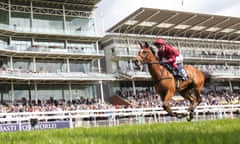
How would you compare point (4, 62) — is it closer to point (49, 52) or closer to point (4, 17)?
point (49, 52)

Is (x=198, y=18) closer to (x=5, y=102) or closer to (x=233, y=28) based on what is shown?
(x=233, y=28)

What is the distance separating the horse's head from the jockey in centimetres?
27

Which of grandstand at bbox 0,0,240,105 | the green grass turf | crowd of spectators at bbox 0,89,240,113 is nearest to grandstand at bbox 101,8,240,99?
grandstand at bbox 0,0,240,105

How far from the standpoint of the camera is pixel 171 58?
38.9ft

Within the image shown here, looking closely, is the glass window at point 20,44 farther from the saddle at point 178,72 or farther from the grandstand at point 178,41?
the saddle at point 178,72

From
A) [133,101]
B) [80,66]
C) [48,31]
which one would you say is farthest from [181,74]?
[80,66]

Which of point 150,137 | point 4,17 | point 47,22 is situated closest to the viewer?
point 150,137

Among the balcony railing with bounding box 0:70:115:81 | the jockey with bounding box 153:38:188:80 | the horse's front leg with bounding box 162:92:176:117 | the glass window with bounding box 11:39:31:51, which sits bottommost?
the horse's front leg with bounding box 162:92:176:117

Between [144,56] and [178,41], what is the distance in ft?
142

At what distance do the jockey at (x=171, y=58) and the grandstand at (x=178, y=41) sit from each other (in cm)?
3108

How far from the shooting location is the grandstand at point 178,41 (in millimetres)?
47031

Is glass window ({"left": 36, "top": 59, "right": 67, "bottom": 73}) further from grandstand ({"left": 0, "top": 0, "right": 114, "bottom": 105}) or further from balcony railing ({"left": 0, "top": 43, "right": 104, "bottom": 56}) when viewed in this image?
balcony railing ({"left": 0, "top": 43, "right": 104, "bottom": 56})

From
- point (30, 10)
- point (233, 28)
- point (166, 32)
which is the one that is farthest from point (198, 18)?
point (30, 10)

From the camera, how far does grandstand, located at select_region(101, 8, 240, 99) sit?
47.0m
